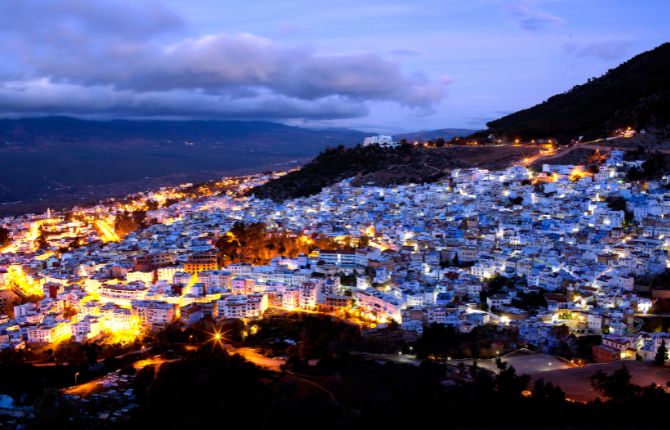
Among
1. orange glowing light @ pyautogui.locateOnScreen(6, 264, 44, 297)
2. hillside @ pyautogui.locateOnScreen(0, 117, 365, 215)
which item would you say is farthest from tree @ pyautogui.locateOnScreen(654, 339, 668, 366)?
hillside @ pyautogui.locateOnScreen(0, 117, 365, 215)

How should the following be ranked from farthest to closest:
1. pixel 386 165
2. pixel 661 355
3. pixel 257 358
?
1. pixel 386 165
2. pixel 257 358
3. pixel 661 355

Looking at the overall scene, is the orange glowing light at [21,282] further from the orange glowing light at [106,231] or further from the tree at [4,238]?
the tree at [4,238]

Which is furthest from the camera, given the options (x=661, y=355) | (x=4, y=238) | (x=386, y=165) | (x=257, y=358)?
(x=386, y=165)

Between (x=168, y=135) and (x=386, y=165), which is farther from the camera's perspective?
(x=168, y=135)

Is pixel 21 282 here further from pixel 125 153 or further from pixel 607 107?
pixel 125 153

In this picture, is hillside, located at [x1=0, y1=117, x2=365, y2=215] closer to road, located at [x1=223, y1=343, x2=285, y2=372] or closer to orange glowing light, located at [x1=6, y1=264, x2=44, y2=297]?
orange glowing light, located at [x1=6, y1=264, x2=44, y2=297]

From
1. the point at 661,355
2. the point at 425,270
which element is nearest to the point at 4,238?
the point at 425,270

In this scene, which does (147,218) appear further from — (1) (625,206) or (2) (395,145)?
(1) (625,206)
